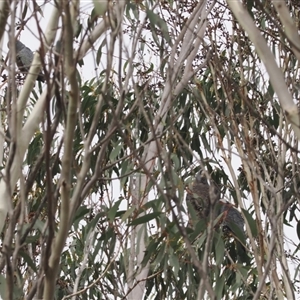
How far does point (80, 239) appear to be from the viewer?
3.78 meters

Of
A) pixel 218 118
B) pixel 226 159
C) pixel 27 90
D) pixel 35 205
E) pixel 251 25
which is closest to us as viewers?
pixel 251 25

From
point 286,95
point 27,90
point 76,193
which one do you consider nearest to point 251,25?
point 286,95

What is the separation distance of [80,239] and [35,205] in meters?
0.30

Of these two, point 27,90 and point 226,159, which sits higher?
point 226,159

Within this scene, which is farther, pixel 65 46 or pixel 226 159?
pixel 226 159

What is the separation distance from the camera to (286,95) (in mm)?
1299

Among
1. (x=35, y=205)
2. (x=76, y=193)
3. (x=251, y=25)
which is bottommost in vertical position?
(x=76, y=193)

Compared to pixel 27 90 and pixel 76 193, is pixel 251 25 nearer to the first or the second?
pixel 76 193

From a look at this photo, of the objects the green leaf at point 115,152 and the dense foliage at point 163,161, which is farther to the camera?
the green leaf at point 115,152

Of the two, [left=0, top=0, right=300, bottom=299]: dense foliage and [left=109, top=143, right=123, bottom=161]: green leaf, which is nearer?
[left=0, top=0, right=300, bottom=299]: dense foliage

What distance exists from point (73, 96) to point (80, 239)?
2.58m

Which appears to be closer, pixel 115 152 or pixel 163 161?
pixel 163 161

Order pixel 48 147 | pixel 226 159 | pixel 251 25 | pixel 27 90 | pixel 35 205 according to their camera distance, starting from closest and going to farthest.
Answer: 1. pixel 48 147
2. pixel 251 25
3. pixel 27 90
4. pixel 226 159
5. pixel 35 205

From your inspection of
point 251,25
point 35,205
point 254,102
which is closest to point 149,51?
point 254,102
